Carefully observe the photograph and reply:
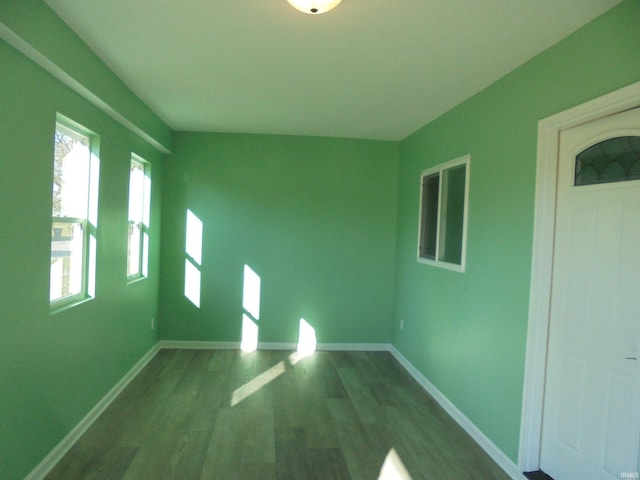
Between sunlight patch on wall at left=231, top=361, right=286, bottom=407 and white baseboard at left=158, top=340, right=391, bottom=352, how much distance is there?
501 millimetres

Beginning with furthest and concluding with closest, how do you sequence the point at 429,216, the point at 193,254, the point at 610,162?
the point at 193,254 → the point at 429,216 → the point at 610,162

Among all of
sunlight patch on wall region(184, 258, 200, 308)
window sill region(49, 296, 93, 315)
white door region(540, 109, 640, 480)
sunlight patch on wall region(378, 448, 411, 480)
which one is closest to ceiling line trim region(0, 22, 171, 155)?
window sill region(49, 296, 93, 315)

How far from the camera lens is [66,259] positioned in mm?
2768

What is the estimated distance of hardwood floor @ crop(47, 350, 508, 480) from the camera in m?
2.57

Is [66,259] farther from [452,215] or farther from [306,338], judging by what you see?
[452,215]

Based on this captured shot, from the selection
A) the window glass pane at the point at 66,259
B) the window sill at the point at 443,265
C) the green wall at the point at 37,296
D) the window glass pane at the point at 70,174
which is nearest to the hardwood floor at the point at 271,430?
the green wall at the point at 37,296

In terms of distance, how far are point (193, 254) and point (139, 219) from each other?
844 mm

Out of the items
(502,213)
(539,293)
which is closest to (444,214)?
(502,213)

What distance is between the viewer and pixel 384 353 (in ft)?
16.8

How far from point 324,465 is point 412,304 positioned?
7.57ft

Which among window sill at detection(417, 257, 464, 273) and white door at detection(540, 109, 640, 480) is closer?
white door at detection(540, 109, 640, 480)

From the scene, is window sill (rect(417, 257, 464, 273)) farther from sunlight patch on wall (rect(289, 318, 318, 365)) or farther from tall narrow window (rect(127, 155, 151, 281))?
tall narrow window (rect(127, 155, 151, 281))

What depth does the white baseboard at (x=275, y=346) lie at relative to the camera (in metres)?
5.01

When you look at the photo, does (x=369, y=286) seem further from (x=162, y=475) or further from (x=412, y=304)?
(x=162, y=475)
